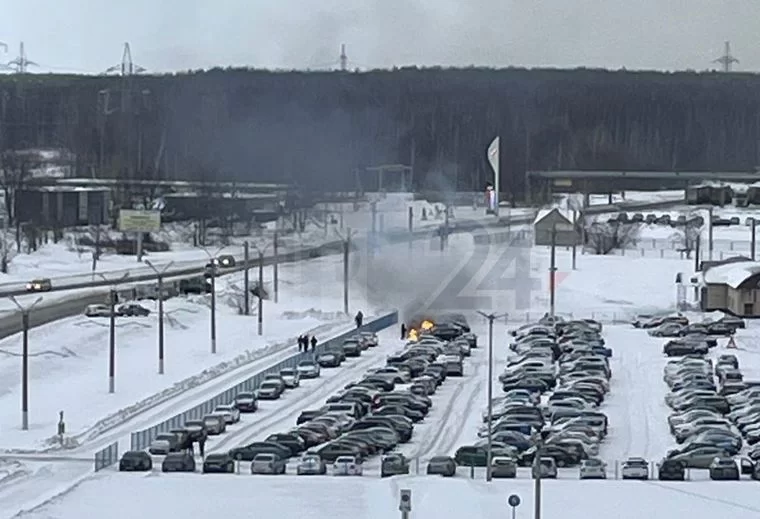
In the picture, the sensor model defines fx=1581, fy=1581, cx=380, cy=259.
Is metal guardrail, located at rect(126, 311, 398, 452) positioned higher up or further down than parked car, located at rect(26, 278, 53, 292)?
further down

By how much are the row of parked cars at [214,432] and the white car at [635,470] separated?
1917 millimetres

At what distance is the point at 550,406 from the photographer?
386 inches

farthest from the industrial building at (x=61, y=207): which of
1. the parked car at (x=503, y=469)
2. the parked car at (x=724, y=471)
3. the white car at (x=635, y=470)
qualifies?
the parked car at (x=724, y=471)

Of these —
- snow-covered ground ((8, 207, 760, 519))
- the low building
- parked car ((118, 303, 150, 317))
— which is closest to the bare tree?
snow-covered ground ((8, 207, 760, 519))

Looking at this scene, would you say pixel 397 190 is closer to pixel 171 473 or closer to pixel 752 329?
pixel 752 329

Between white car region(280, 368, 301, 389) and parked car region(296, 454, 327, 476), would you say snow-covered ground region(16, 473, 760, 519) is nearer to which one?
parked car region(296, 454, 327, 476)

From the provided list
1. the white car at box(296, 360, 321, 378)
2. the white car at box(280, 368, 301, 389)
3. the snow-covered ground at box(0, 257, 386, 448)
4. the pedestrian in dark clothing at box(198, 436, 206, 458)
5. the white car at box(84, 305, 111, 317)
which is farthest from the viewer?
the white car at box(84, 305, 111, 317)

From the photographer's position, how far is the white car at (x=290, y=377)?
11071 millimetres

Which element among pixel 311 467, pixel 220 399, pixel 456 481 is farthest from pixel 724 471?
pixel 220 399

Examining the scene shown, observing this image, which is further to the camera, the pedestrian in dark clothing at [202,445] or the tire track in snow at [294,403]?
the tire track in snow at [294,403]

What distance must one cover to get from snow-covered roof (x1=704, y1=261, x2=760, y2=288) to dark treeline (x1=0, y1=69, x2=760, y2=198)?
1993cm

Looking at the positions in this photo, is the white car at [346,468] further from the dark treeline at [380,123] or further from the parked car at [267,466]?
the dark treeline at [380,123]

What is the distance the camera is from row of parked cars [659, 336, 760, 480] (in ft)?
25.9

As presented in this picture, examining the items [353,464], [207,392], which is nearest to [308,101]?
[207,392]
